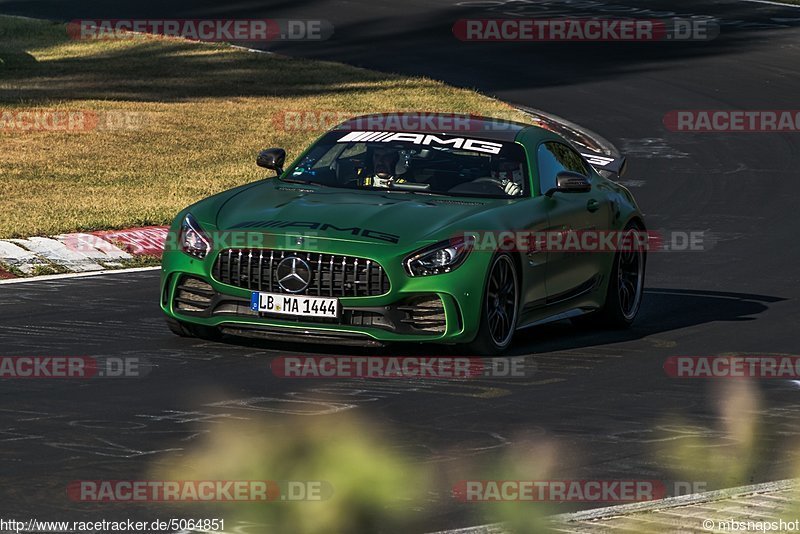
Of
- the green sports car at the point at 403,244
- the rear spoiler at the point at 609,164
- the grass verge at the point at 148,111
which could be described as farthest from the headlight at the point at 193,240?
the grass verge at the point at 148,111

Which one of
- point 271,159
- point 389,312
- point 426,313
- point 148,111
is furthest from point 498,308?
point 148,111

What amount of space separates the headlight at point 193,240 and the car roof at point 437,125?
71.7 inches

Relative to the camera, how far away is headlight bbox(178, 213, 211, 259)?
11148mm

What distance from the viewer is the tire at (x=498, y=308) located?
11055 millimetres

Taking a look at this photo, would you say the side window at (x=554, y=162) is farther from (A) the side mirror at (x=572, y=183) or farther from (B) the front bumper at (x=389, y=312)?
(B) the front bumper at (x=389, y=312)

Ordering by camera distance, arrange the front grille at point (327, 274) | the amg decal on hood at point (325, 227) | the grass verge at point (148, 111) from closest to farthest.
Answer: the front grille at point (327, 274), the amg decal on hood at point (325, 227), the grass verge at point (148, 111)

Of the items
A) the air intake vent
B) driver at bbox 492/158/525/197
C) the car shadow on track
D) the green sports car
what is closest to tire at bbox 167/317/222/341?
the green sports car

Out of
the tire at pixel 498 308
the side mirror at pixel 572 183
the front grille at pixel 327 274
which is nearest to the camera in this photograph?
the front grille at pixel 327 274

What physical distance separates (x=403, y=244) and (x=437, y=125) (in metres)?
2.05

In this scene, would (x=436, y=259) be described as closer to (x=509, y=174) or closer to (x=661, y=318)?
(x=509, y=174)

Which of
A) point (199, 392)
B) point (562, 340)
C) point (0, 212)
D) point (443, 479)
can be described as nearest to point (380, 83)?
point (0, 212)

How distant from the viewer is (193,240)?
442 inches

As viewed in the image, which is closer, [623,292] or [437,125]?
[437,125]

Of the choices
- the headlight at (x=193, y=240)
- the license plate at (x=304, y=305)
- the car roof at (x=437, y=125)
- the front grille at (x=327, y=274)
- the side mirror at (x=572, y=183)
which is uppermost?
the car roof at (x=437, y=125)
